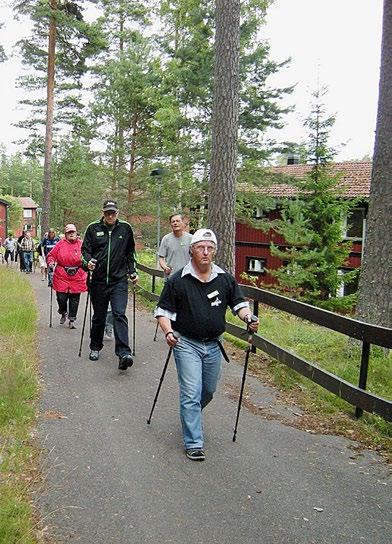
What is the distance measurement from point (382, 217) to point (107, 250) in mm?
3659

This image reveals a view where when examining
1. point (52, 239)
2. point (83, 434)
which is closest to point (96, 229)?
point (83, 434)

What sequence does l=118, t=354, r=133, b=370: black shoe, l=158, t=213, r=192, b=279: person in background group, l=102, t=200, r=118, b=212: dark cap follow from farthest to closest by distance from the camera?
l=158, t=213, r=192, b=279: person in background group, l=102, t=200, r=118, b=212: dark cap, l=118, t=354, r=133, b=370: black shoe

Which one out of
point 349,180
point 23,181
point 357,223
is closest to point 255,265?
point 357,223

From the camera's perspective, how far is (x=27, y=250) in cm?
2358

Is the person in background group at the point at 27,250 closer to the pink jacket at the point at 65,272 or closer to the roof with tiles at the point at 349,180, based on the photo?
the roof with tiles at the point at 349,180

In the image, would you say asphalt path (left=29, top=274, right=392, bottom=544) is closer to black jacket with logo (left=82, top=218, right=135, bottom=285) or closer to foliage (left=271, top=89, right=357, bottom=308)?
black jacket with logo (left=82, top=218, right=135, bottom=285)

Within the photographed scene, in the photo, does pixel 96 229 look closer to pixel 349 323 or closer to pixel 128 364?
pixel 128 364

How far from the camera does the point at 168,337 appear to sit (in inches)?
179

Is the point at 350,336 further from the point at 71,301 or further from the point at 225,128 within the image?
the point at 71,301

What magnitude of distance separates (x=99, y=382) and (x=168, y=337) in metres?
2.35

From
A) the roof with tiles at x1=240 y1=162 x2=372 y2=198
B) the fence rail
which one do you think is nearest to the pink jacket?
the fence rail

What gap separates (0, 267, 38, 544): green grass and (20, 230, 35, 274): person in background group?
46.1 feet

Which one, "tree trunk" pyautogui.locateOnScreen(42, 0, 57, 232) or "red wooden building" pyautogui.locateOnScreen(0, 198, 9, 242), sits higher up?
"tree trunk" pyautogui.locateOnScreen(42, 0, 57, 232)

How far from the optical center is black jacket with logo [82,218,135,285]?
735 centimetres
